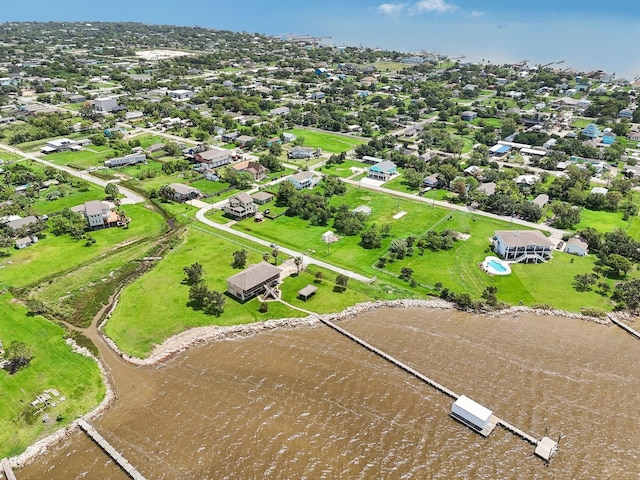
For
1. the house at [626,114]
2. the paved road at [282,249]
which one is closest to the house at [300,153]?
the paved road at [282,249]

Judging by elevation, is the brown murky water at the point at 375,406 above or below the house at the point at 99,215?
below

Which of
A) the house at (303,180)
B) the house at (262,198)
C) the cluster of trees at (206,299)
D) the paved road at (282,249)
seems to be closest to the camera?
the cluster of trees at (206,299)

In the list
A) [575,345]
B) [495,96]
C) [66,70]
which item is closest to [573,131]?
[495,96]

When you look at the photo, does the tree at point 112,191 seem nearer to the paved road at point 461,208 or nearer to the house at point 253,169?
the house at point 253,169

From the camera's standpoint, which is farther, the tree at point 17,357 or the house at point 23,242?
the house at point 23,242

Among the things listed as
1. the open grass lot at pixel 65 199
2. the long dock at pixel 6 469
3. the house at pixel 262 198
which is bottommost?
the long dock at pixel 6 469

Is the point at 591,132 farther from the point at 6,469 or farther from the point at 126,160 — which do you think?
the point at 6,469

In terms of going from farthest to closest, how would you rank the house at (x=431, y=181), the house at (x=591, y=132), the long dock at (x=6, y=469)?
1. the house at (x=591, y=132)
2. the house at (x=431, y=181)
3. the long dock at (x=6, y=469)

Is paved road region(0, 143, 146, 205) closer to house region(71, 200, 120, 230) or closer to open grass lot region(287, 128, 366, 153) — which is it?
house region(71, 200, 120, 230)
